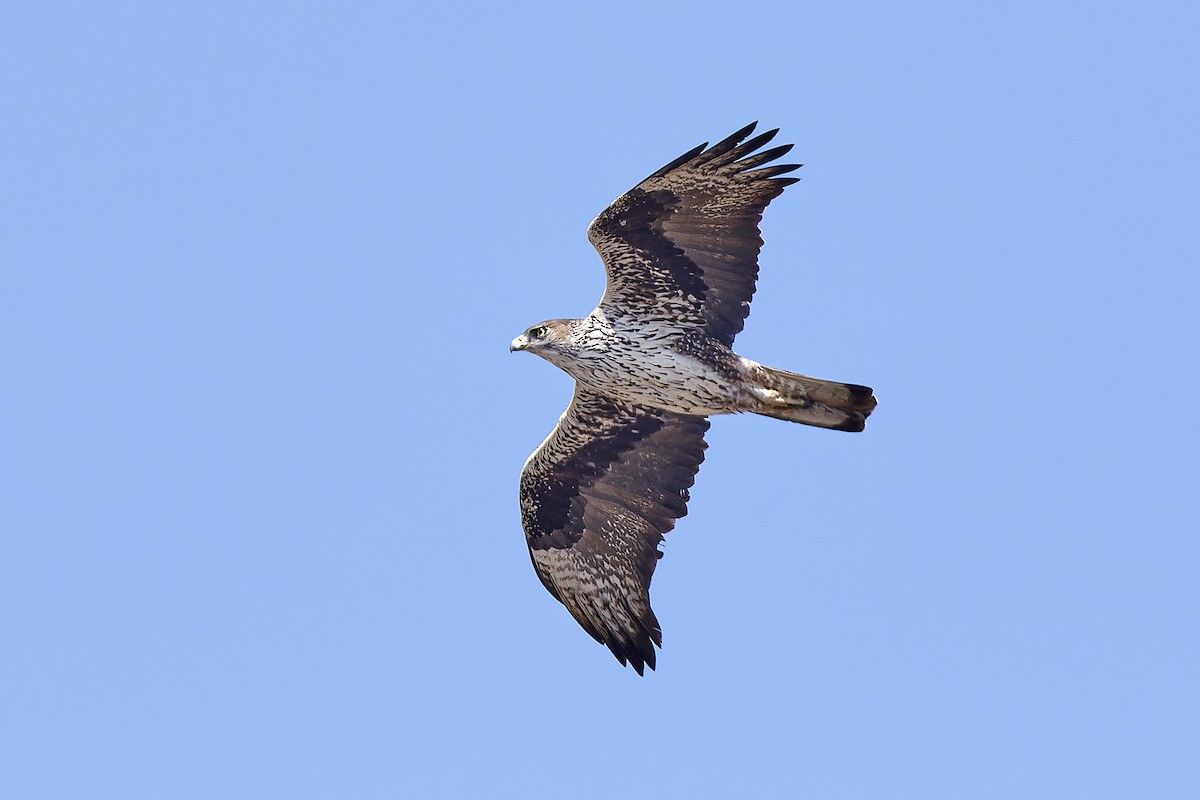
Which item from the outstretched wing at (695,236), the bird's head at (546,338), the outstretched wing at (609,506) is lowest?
the outstretched wing at (609,506)

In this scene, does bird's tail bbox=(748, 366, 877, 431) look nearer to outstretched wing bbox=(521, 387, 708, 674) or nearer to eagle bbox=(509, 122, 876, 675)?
eagle bbox=(509, 122, 876, 675)

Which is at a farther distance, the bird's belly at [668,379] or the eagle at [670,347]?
the bird's belly at [668,379]

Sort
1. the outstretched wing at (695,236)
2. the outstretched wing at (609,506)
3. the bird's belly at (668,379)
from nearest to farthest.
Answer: the outstretched wing at (695,236)
the bird's belly at (668,379)
the outstretched wing at (609,506)

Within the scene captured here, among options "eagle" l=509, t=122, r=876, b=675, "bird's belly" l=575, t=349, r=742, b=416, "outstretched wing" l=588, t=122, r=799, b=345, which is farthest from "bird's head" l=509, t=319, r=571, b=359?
"outstretched wing" l=588, t=122, r=799, b=345

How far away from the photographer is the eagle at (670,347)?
12.6m

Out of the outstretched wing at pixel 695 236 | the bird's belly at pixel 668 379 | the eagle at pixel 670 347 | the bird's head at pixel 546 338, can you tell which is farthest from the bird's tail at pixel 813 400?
the bird's head at pixel 546 338

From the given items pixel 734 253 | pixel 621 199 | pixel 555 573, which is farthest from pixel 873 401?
pixel 555 573

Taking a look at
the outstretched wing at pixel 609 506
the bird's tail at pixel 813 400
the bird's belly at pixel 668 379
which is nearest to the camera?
the bird's tail at pixel 813 400

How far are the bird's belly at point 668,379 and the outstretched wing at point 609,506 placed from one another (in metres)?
0.50

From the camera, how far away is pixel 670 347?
42.5 ft

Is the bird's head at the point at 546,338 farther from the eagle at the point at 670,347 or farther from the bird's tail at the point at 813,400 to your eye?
the bird's tail at the point at 813,400

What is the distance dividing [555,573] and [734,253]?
3.46 meters

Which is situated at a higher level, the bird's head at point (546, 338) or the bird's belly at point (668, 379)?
the bird's head at point (546, 338)

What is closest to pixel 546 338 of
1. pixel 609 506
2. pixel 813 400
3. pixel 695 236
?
pixel 695 236
